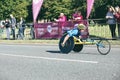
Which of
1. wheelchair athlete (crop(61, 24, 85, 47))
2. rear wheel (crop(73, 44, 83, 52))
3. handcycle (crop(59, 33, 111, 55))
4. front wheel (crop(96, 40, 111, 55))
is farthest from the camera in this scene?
rear wheel (crop(73, 44, 83, 52))

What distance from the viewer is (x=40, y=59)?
50.2 ft

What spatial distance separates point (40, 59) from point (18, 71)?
282 centimetres

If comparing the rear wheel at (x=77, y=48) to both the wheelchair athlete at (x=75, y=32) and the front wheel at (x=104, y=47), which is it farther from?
the front wheel at (x=104, y=47)

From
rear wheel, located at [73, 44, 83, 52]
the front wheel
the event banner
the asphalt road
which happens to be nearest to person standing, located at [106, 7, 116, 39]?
the event banner

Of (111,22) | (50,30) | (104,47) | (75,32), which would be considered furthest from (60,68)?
(50,30)

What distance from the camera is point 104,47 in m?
16.4

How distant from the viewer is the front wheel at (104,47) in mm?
16181

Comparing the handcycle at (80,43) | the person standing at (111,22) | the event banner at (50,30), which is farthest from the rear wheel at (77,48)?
the event banner at (50,30)

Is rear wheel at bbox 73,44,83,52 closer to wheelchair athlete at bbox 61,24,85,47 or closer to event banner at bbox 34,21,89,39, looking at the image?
wheelchair athlete at bbox 61,24,85,47

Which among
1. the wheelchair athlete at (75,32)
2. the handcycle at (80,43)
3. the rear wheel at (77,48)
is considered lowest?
the rear wheel at (77,48)

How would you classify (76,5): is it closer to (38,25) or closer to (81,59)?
(38,25)

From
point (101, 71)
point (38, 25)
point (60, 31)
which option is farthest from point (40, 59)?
point (38, 25)

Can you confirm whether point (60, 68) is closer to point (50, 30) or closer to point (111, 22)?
point (111, 22)

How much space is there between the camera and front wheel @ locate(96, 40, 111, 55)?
1618 centimetres
